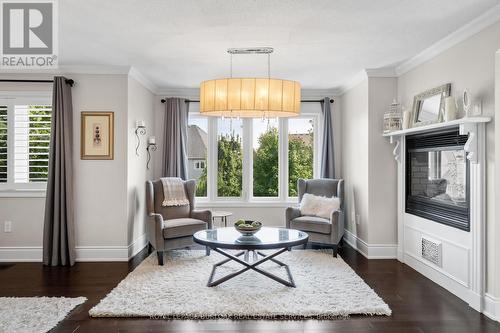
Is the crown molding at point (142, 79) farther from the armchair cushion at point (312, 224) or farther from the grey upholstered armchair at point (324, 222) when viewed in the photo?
the armchair cushion at point (312, 224)

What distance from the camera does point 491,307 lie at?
129 inches

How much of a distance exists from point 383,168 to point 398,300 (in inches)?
81.1

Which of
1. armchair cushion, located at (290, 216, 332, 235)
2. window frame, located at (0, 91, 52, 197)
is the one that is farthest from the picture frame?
window frame, located at (0, 91, 52, 197)

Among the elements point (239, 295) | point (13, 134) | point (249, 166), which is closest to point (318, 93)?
point (249, 166)

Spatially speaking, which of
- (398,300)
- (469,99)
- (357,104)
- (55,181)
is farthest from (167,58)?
(398,300)

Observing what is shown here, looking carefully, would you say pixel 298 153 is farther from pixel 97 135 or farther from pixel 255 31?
pixel 255 31

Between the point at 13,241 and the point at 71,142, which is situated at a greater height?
the point at 71,142

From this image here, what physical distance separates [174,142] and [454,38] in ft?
14.0

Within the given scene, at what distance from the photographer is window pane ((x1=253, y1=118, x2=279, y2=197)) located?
6883 millimetres

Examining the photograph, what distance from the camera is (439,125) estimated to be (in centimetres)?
387

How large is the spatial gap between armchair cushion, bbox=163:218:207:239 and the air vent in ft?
8.88

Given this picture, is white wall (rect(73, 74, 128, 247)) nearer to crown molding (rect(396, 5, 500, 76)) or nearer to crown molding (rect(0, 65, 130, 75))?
crown molding (rect(0, 65, 130, 75))

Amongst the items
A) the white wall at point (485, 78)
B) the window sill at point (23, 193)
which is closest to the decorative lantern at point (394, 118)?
the white wall at point (485, 78)

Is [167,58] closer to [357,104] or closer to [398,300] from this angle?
[357,104]
